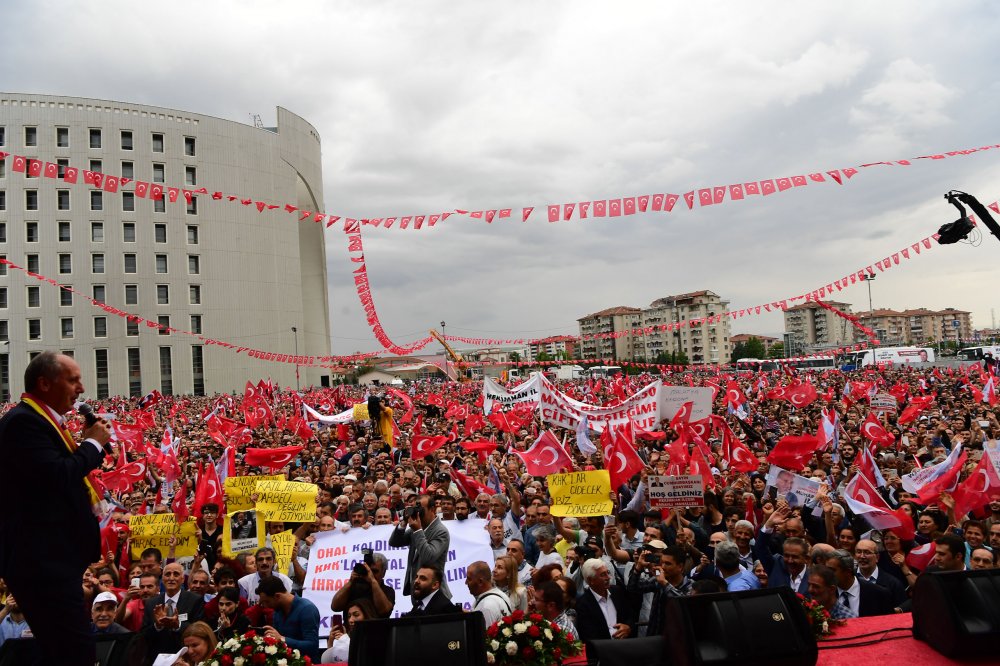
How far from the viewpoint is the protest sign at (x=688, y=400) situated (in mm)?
15930

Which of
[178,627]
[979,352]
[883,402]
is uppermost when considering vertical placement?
[979,352]

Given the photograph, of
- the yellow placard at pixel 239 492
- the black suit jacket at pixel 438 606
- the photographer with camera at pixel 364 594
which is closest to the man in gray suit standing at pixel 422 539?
the black suit jacket at pixel 438 606

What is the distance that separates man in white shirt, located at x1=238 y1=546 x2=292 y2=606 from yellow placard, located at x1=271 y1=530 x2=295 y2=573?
2.01ft

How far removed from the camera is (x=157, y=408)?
136 feet

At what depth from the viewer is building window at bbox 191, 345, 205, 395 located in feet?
198

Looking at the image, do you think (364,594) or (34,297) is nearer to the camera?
(364,594)

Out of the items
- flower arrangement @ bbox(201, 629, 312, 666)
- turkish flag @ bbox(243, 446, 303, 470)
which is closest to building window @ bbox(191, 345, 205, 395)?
turkish flag @ bbox(243, 446, 303, 470)

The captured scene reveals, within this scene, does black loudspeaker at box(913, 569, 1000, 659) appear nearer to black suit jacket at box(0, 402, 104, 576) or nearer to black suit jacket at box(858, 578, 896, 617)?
black suit jacket at box(858, 578, 896, 617)

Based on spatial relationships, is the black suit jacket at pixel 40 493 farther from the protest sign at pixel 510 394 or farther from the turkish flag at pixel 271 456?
the protest sign at pixel 510 394

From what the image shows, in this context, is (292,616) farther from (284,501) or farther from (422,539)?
(284,501)

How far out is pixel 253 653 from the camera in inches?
157

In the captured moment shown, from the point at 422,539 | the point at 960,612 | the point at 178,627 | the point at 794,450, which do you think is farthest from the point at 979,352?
the point at 178,627

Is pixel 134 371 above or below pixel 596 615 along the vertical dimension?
above

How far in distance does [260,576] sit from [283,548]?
42.3 inches
